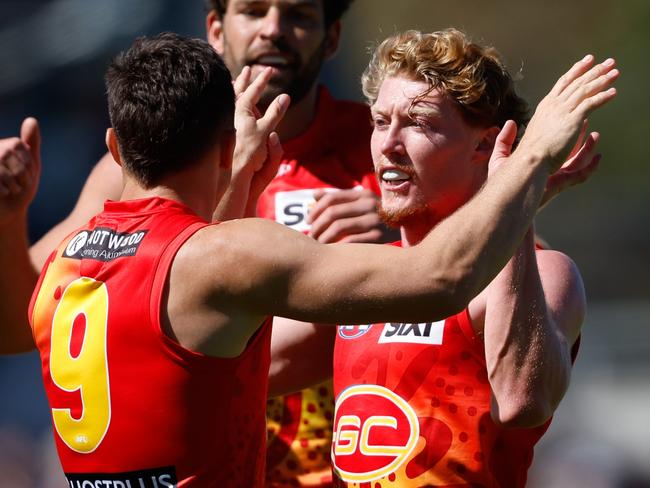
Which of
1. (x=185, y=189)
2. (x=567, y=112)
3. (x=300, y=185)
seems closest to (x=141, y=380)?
(x=185, y=189)

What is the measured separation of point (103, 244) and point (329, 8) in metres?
2.32

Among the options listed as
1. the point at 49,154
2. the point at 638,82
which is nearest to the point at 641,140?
A: the point at 638,82

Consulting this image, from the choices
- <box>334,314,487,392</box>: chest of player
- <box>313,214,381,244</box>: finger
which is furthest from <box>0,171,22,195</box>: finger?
<box>334,314,487,392</box>: chest of player

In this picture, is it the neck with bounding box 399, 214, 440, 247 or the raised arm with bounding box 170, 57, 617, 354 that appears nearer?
the raised arm with bounding box 170, 57, 617, 354

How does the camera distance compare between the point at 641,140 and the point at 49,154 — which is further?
the point at 641,140

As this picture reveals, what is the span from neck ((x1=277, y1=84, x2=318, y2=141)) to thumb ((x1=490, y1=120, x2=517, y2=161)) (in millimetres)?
1790

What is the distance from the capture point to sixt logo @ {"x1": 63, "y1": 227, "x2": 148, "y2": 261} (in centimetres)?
→ 287

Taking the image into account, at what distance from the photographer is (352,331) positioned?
352 cm

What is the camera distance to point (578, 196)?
11.1 m

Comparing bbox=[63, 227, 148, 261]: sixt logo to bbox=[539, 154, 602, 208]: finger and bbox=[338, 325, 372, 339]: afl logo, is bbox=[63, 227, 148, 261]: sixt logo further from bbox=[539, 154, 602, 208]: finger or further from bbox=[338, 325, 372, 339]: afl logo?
bbox=[539, 154, 602, 208]: finger

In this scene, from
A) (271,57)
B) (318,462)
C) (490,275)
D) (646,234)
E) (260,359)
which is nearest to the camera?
(490,275)

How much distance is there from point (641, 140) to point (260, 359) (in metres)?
9.05

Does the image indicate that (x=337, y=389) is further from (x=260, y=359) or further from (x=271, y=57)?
(x=271, y=57)

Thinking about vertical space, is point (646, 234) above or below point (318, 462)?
below
